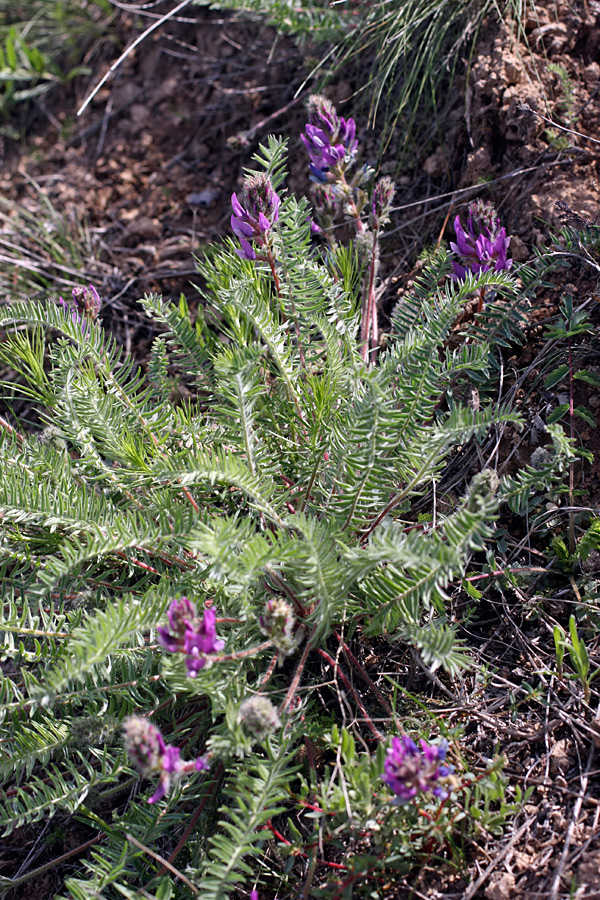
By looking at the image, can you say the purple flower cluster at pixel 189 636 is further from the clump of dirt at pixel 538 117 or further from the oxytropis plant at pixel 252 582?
the clump of dirt at pixel 538 117

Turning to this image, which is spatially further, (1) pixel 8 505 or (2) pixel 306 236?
(2) pixel 306 236

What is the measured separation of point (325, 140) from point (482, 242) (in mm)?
662

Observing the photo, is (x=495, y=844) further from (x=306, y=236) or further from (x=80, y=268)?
(x=80, y=268)

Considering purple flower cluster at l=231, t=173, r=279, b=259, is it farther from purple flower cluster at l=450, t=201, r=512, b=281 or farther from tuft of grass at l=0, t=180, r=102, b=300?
tuft of grass at l=0, t=180, r=102, b=300

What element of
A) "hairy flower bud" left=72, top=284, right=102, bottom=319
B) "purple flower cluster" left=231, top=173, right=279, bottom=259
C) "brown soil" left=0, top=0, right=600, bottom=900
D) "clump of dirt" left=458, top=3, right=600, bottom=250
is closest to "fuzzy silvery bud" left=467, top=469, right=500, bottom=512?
"brown soil" left=0, top=0, right=600, bottom=900

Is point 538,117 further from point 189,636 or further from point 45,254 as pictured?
point 45,254

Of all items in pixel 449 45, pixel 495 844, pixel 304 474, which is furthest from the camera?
pixel 449 45

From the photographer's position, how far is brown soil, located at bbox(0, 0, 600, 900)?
1716 millimetres

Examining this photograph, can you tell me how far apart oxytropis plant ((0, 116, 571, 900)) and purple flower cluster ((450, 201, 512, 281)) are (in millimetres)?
40

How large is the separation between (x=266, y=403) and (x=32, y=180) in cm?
255

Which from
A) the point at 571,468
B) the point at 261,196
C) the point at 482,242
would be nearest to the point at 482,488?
the point at 571,468

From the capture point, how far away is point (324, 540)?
1777 millimetres

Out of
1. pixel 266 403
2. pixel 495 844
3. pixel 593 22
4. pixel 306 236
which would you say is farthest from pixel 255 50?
pixel 495 844

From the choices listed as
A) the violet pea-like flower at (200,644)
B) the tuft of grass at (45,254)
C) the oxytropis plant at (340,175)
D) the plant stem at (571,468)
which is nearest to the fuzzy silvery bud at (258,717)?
the violet pea-like flower at (200,644)
